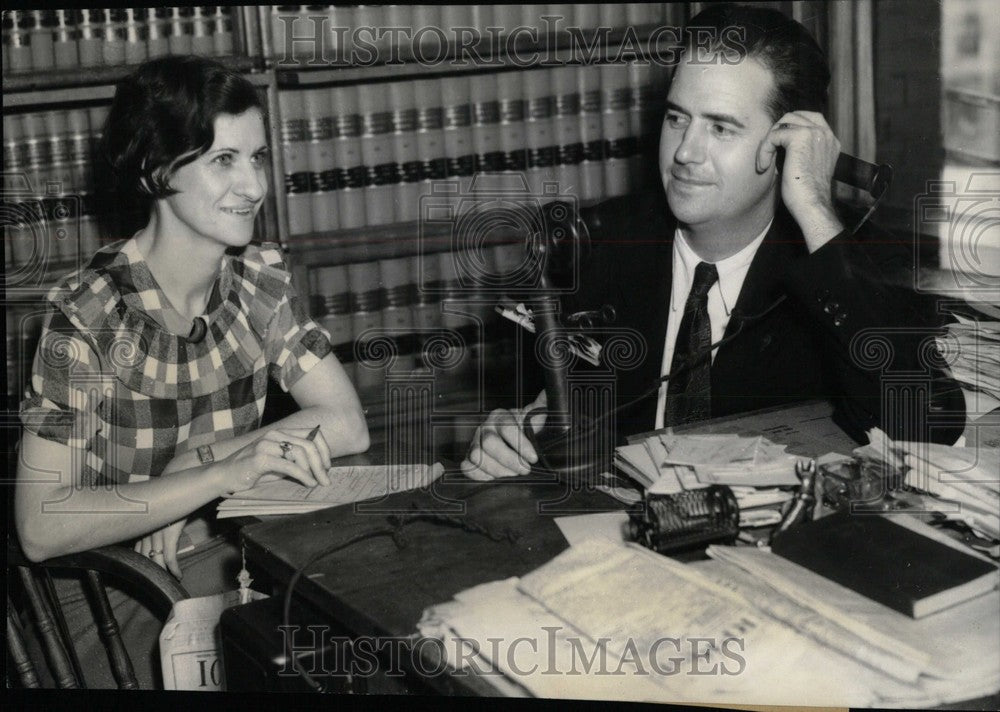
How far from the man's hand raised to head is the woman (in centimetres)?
82

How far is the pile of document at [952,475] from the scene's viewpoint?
3.70 ft

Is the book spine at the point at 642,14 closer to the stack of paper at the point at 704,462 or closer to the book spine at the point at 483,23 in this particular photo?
the book spine at the point at 483,23

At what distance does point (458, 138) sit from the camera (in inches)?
90.0

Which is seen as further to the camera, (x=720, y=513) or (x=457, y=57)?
(x=457, y=57)

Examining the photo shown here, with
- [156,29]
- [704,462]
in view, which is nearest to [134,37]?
[156,29]

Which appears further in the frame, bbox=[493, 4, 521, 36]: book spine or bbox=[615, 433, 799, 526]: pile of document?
bbox=[493, 4, 521, 36]: book spine

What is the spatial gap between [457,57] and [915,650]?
173 cm

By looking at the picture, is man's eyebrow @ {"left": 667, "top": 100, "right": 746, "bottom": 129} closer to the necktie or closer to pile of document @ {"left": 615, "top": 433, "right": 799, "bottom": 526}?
the necktie

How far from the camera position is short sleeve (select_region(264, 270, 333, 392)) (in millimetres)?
1683

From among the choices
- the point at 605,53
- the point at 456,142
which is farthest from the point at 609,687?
the point at 605,53

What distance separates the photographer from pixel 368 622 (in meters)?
0.99

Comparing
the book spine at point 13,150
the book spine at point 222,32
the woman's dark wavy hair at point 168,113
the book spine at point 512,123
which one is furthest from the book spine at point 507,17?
the book spine at point 13,150

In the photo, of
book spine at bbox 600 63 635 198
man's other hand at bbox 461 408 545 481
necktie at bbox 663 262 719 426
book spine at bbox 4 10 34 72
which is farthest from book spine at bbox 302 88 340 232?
man's other hand at bbox 461 408 545 481

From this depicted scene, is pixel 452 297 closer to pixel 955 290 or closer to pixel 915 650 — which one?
pixel 955 290
